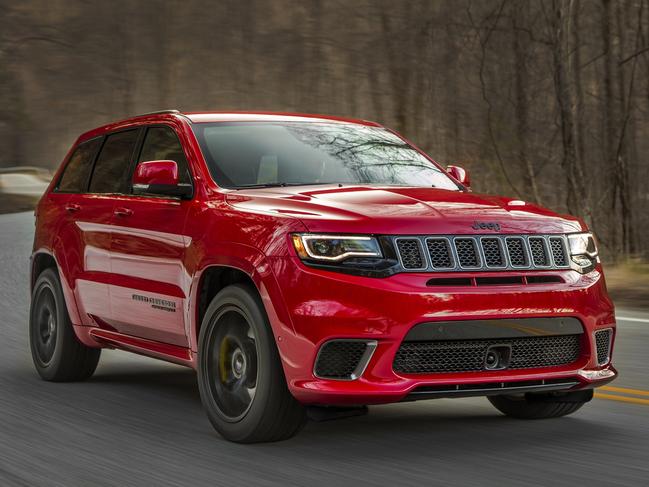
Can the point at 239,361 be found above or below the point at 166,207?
below

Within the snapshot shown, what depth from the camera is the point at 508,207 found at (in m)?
6.21

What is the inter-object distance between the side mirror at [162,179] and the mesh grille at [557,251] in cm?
202

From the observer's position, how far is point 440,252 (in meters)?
5.65

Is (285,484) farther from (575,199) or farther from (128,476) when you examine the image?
(575,199)

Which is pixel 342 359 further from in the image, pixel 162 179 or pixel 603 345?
pixel 162 179

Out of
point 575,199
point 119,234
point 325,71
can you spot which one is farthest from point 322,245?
point 325,71

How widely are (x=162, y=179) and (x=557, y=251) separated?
7.29 ft

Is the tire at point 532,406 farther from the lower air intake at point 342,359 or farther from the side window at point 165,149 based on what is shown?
the side window at point 165,149

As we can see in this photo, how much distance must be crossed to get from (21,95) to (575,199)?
210ft

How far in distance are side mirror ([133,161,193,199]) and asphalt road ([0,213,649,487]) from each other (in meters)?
1.28

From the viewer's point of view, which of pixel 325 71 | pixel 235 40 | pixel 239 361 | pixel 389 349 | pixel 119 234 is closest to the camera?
pixel 389 349

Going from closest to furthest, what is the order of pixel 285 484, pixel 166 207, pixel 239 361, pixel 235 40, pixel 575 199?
pixel 285 484 → pixel 239 361 → pixel 166 207 → pixel 575 199 → pixel 235 40

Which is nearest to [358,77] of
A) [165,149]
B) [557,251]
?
[165,149]

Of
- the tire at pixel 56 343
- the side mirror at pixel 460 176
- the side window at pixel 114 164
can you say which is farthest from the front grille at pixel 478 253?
the tire at pixel 56 343
